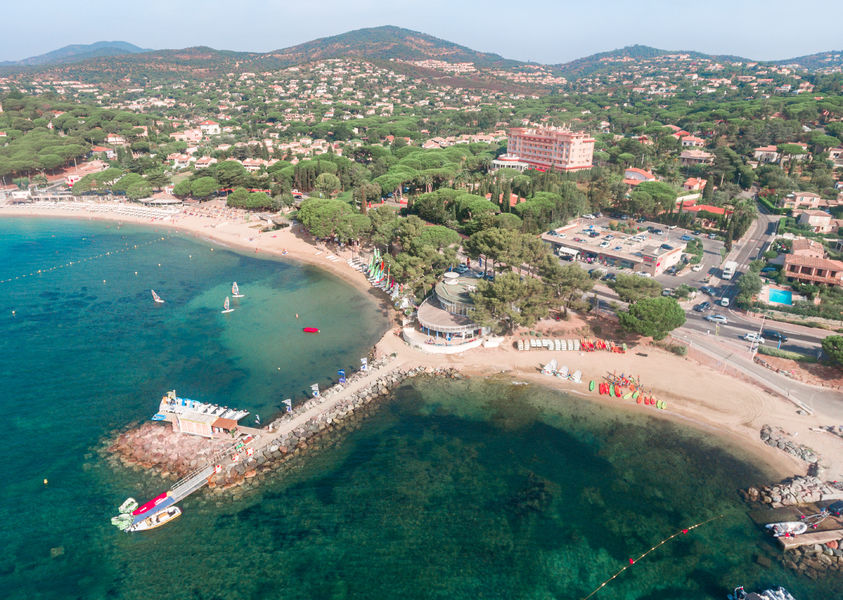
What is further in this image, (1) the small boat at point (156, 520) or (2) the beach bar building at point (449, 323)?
(2) the beach bar building at point (449, 323)

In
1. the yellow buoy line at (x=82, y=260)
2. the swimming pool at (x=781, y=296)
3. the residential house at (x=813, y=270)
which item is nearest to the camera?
the swimming pool at (x=781, y=296)

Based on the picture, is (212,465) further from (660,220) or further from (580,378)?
(660,220)

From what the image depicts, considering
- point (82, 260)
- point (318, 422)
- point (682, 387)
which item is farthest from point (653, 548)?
point (82, 260)

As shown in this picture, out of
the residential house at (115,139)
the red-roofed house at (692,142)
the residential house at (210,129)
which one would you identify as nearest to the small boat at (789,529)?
the red-roofed house at (692,142)

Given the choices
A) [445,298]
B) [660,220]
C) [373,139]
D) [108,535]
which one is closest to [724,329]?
[445,298]

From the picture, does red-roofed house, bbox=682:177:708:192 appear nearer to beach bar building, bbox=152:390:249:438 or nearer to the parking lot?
the parking lot

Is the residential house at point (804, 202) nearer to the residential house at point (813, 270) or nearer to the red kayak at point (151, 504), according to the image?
the residential house at point (813, 270)

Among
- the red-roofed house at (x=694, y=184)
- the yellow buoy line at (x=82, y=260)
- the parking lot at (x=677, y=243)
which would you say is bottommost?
the yellow buoy line at (x=82, y=260)
